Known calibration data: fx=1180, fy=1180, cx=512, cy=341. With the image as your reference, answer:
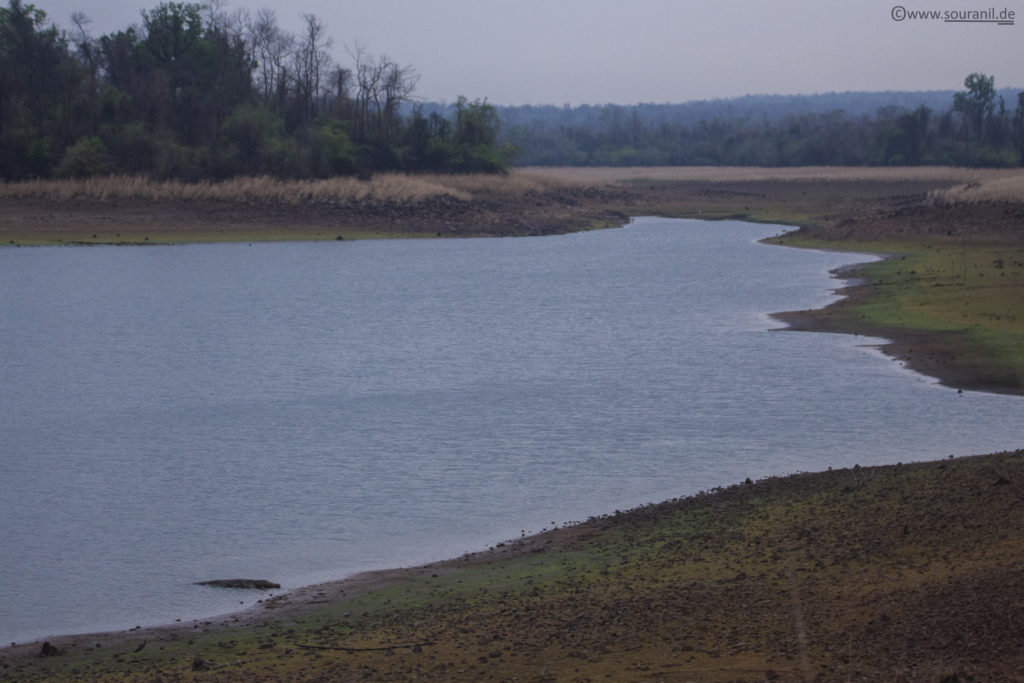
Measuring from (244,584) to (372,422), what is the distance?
22.5ft

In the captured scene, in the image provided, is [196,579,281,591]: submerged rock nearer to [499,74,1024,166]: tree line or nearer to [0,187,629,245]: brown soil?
[0,187,629,245]: brown soil

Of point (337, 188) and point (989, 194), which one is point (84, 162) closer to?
point (337, 188)

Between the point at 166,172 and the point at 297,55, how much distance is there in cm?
2563

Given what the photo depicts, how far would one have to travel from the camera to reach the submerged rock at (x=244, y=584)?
10.8m

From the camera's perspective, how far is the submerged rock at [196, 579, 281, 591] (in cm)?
1078

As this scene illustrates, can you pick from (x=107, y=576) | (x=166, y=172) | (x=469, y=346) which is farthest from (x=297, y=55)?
(x=107, y=576)

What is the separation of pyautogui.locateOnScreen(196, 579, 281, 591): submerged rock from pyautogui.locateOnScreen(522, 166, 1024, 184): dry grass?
212 feet

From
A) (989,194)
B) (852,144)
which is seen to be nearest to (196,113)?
(989,194)

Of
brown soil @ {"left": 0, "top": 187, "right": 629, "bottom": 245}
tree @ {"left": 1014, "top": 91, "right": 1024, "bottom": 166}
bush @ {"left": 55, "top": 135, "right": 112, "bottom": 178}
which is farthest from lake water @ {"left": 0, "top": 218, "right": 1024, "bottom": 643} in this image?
tree @ {"left": 1014, "top": 91, "right": 1024, "bottom": 166}

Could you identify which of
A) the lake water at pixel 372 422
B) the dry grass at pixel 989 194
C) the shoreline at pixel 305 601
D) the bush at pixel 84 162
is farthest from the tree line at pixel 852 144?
the shoreline at pixel 305 601

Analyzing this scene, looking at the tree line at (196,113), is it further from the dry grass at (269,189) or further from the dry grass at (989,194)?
the dry grass at (989,194)

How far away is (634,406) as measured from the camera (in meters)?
18.3

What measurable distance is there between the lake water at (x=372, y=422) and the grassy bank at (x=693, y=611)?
4.21 feet

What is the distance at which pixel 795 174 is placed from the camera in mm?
91812
